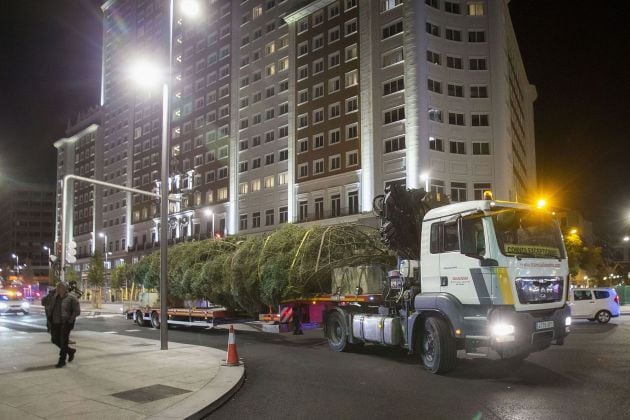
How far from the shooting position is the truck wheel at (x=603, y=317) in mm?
24755

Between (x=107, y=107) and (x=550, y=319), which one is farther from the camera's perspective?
(x=107, y=107)

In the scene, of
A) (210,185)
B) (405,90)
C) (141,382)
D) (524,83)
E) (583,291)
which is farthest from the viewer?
(524,83)

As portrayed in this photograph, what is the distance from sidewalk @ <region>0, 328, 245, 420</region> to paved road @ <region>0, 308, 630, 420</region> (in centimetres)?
61

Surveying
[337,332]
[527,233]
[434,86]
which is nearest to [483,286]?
[527,233]

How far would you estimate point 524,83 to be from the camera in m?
81.2

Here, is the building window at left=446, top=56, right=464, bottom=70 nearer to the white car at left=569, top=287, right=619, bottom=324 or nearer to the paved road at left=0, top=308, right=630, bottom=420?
the white car at left=569, top=287, right=619, bottom=324

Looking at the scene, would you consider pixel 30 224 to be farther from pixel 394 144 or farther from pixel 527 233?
pixel 527 233

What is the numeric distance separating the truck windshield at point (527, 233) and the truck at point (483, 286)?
19mm

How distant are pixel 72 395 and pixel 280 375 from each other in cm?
415

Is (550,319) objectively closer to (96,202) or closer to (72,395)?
(72,395)

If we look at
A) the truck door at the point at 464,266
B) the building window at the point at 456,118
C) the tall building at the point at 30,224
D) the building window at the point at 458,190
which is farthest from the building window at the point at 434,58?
the tall building at the point at 30,224

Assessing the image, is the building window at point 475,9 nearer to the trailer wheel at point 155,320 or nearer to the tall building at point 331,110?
the tall building at point 331,110

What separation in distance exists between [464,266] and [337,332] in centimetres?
546

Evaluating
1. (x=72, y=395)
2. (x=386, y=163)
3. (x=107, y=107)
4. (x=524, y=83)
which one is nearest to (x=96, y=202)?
(x=107, y=107)
